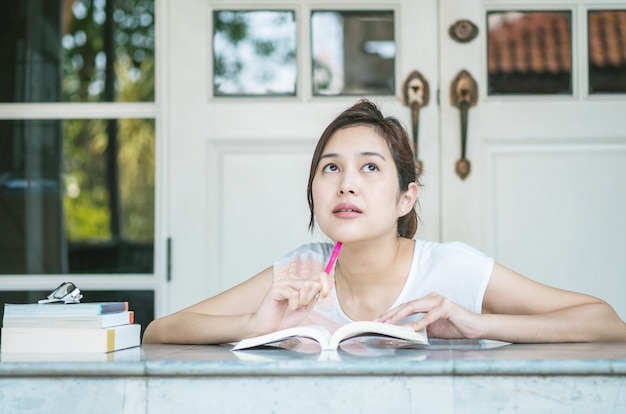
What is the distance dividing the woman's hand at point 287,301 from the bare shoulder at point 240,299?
37 centimetres

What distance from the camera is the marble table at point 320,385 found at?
1128mm

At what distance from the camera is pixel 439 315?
5.14ft

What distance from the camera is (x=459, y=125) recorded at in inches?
110

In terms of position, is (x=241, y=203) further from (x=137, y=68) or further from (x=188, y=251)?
(x=137, y=68)

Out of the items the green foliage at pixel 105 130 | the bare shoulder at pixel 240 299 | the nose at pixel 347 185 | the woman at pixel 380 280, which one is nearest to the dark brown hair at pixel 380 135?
the woman at pixel 380 280

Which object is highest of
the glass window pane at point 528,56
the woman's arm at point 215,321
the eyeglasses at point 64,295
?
the glass window pane at point 528,56

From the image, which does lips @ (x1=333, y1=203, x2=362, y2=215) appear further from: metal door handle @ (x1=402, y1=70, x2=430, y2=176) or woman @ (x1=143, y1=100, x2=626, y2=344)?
metal door handle @ (x1=402, y1=70, x2=430, y2=176)

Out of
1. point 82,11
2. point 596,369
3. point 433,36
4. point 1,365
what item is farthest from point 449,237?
point 82,11

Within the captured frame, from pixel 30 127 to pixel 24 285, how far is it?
0.56m

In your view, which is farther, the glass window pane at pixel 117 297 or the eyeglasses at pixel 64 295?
the glass window pane at pixel 117 297

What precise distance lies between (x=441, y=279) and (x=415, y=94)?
3.33 feet

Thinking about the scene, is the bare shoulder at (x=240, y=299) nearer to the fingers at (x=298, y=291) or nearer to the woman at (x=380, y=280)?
the woman at (x=380, y=280)

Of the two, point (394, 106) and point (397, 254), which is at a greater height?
point (394, 106)

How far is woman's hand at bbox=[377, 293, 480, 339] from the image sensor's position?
1546 millimetres
